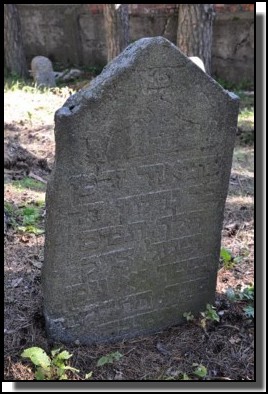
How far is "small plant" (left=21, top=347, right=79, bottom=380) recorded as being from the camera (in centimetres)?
258

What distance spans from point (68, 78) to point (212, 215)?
30.2 ft

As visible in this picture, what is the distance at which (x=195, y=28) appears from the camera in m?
8.48

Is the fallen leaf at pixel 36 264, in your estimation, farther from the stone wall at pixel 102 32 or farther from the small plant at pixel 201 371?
the stone wall at pixel 102 32

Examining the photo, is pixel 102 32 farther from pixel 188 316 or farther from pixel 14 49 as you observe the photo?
pixel 188 316

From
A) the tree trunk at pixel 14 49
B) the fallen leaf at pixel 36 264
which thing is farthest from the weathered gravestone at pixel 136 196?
the tree trunk at pixel 14 49

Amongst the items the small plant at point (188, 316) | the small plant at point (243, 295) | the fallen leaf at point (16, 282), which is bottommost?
the small plant at point (188, 316)

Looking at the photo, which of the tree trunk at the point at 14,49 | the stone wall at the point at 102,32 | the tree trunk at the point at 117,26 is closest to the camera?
the tree trunk at the point at 117,26

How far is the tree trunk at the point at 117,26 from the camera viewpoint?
9141 mm

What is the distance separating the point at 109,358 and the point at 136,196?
37.5 inches

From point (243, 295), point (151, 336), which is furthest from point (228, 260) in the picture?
point (151, 336)

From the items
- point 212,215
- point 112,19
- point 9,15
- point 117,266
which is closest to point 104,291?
point 117,266

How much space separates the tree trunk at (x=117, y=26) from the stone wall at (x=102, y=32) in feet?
7.38

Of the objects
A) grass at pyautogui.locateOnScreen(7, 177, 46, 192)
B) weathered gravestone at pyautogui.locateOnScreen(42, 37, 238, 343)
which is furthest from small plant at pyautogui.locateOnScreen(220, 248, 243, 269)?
grass at pyautogui.locateOnScreen(7, 177, 46, 192)

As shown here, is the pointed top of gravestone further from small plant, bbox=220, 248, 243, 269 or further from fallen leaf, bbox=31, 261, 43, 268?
small plant, bbox=220, 248, 243, 269
